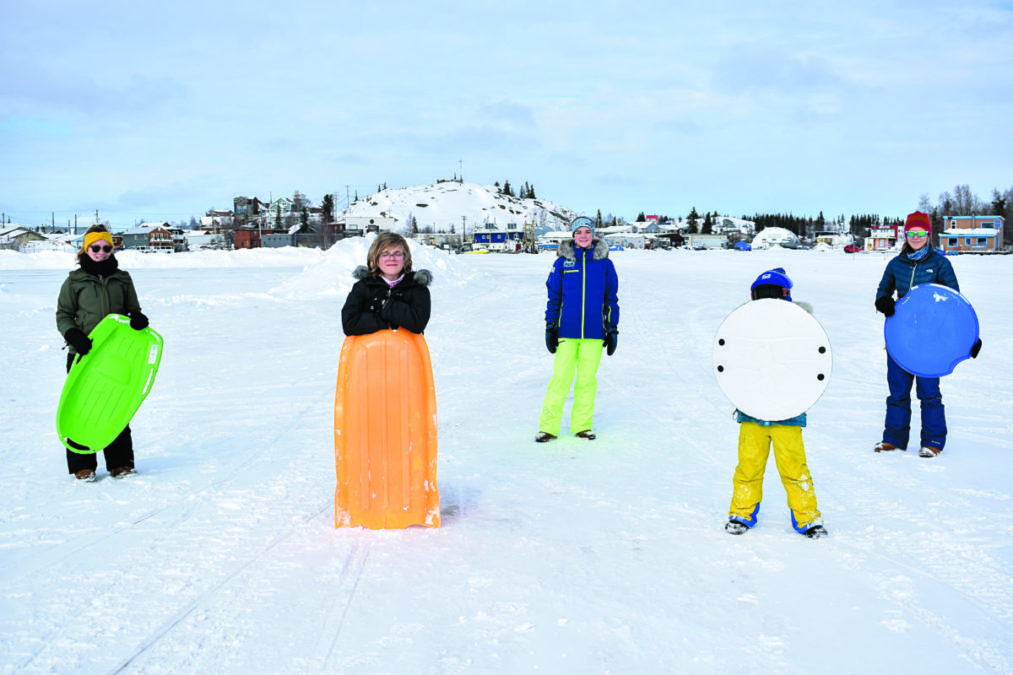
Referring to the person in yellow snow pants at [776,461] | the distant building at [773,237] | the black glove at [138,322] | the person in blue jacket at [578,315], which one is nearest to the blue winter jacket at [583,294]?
the person in blue jacket at [578,315]

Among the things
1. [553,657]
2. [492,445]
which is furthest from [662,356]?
[553,657]

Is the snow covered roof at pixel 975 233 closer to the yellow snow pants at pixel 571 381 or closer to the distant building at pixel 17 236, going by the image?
the yellow snow pants at pixel 571 381

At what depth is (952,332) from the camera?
5.57 m

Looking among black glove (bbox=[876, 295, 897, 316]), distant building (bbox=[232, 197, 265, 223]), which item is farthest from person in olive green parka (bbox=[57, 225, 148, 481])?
distant building (bbox=[232, 197, 265, 223])

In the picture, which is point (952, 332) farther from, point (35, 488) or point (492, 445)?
point (35, 488)

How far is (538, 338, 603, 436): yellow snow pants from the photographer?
640 centimetres

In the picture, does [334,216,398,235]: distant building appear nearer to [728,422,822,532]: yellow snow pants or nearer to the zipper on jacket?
the zipper on jacket

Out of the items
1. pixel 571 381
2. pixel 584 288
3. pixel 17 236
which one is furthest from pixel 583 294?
pixel 17 236

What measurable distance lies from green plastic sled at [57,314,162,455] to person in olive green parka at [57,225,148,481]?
0.09 metres

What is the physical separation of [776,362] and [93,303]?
452 centimetres

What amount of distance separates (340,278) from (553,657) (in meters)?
19.7

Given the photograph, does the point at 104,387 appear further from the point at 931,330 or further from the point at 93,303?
the point at 931,330

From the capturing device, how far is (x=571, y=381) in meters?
6.39

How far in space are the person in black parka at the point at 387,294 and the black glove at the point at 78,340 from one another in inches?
81.6
